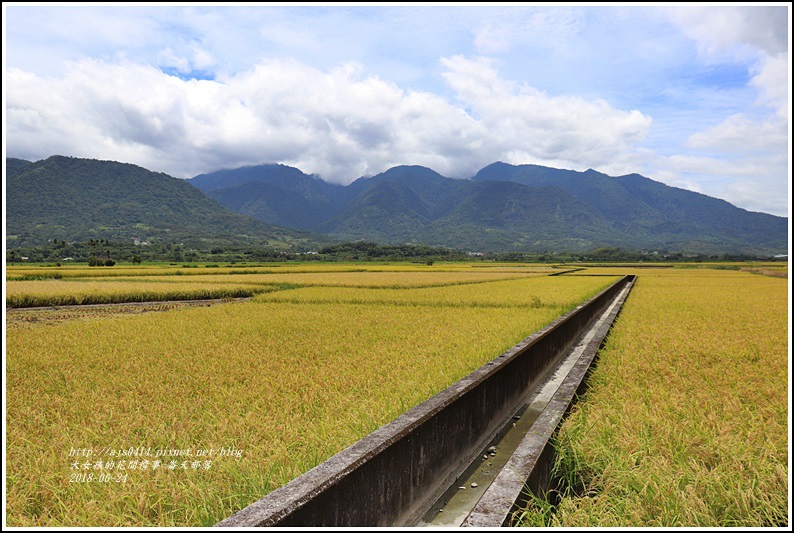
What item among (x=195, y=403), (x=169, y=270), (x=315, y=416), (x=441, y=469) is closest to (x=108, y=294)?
(x=195, y=403)

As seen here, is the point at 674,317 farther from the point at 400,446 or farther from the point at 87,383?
the point at 87,383

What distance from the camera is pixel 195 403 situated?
17.7 ft

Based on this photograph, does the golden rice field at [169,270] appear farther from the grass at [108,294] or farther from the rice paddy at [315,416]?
the rice paddy at [315,416]

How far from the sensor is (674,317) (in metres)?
14.5

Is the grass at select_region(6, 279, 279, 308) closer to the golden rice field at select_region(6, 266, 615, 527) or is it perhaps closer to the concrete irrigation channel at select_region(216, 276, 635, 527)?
the golden rice field at select_region(6, 266, 615, 527)

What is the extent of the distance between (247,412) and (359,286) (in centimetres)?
2399

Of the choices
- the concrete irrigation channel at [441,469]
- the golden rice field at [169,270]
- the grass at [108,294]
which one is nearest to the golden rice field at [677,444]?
the concrete irrigation channel at [441,469]

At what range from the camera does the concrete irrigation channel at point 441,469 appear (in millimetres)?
2756

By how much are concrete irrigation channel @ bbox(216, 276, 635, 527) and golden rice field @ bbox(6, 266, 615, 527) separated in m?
0.57

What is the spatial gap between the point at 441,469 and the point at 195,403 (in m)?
2.88

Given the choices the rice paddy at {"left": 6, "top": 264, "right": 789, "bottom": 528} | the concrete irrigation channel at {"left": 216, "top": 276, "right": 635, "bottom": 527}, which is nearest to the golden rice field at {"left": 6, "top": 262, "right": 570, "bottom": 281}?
the rice paddy at {"left": 6, "top": 264, "right": 789, "bottom": 528}

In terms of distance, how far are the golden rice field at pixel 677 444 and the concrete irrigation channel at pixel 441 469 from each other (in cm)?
25

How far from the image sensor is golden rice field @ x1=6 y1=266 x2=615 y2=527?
124 inches

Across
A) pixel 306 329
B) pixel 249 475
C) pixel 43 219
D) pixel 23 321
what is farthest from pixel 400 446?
pixel 43 219
